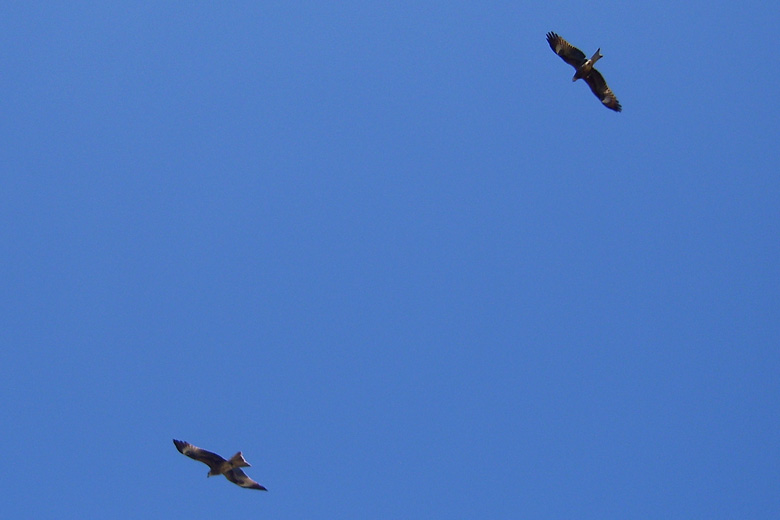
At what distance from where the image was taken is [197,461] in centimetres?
1852

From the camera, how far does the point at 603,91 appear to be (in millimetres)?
19422

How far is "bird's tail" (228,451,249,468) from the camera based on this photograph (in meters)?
17.4

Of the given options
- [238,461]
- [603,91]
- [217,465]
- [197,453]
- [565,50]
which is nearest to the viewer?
[238,461]

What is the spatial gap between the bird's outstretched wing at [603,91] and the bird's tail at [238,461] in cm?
A: 1465

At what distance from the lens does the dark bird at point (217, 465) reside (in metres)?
18.0

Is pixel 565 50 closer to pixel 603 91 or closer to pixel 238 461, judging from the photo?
pixel 603 91

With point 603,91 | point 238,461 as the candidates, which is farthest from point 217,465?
point 603,91

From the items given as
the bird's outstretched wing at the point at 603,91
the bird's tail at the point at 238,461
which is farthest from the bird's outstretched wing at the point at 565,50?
the bird's tail at the point at 238,461

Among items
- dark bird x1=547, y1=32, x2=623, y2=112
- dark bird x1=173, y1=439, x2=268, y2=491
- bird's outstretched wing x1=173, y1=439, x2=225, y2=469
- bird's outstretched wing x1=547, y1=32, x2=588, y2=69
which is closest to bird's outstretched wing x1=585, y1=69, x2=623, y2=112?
dark bird x1=547, y1=32, x2=623, y2=112

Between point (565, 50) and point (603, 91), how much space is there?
1.88 meters

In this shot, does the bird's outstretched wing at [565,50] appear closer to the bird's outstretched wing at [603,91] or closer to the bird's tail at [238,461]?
the bird's outstretched wing at [603,91]

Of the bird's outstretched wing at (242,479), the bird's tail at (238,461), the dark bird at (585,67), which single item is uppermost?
the dark bird at (585,67)

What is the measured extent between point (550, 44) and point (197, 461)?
15.7 meters

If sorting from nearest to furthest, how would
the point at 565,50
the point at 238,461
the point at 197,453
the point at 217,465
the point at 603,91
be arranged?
the point at 238,461
the point at 217,465
the point at 197,453
the point at 565,50
the point at 603,91
